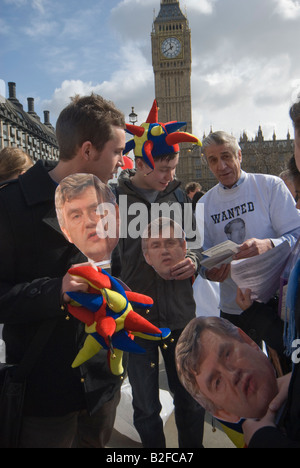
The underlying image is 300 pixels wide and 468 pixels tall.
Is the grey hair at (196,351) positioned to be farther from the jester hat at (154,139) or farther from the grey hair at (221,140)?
the grey hair at (221,140)

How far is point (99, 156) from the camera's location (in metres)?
1.15

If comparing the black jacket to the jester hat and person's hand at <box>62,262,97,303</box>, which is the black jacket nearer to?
person's hand at <box>62,262,97,303</box>

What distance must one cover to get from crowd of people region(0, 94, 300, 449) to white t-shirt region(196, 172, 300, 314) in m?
0.01

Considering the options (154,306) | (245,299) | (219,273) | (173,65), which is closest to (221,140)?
(219,273)

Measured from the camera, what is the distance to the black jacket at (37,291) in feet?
3.57

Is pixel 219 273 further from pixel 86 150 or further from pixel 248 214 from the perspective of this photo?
pixel 86 150

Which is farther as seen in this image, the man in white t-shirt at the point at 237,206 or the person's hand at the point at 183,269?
the man in white t-shirt at the point at 237,206

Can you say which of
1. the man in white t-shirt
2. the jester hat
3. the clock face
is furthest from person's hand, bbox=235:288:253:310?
the clock face

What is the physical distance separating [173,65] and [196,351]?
59.8m

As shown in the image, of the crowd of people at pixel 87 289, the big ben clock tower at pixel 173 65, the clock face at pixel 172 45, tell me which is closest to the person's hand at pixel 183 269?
the crowd of people at pixel 87 289

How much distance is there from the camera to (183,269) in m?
1.51

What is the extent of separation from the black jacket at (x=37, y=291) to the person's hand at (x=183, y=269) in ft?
1.57

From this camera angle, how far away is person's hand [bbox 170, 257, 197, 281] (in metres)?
1.51
